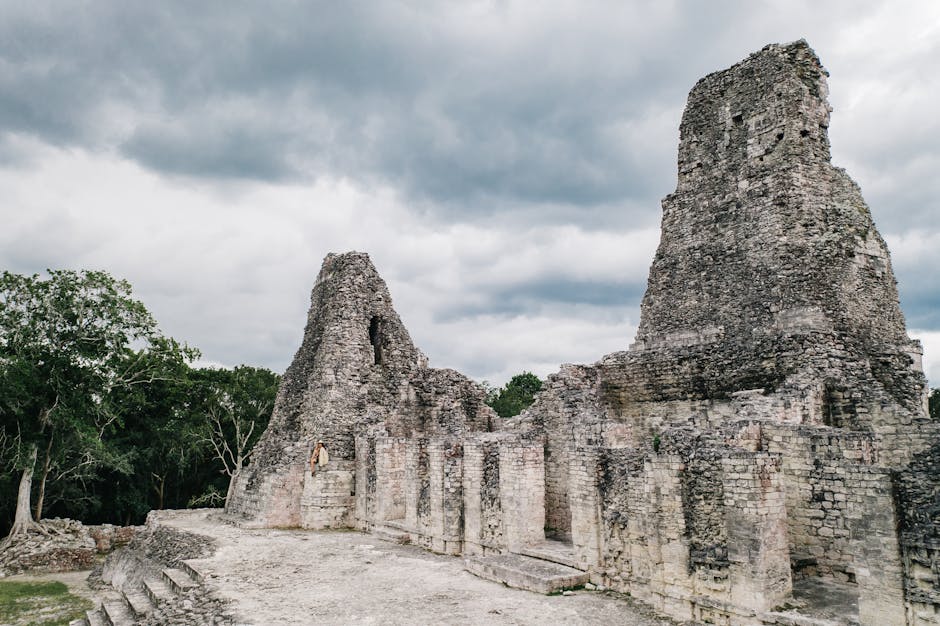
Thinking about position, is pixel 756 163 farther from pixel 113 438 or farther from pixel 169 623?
pixel 113 438

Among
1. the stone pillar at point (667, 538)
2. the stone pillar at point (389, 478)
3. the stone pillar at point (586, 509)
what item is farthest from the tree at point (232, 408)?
the stone pillar at point (667, 538)

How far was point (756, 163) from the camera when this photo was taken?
631 inches

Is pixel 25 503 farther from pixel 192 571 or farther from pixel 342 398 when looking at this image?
pixel 192 571

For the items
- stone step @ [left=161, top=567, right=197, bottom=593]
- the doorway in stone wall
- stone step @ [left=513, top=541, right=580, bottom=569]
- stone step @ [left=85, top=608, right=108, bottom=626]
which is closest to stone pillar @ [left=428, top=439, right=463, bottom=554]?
the doorway in stone wall

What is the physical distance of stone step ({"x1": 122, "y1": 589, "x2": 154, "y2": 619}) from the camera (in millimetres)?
12430

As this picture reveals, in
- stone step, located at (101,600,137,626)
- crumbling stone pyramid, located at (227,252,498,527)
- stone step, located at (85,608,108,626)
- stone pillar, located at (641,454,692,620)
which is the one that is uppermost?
crumbling stone pyramid, located at (227,252,498,527)

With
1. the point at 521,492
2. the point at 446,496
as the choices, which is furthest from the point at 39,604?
the point at 521,492

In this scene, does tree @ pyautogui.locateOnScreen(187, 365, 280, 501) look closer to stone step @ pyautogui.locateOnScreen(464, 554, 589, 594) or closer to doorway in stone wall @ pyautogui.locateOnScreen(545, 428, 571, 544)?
doorway in stone wall @ pyautogui.locateOnScreen(545, 428, 571, 544)

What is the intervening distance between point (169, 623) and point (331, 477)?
8.78 meters

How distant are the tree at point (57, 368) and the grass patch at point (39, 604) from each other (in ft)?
17.4

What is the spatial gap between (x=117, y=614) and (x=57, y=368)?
44.5ft

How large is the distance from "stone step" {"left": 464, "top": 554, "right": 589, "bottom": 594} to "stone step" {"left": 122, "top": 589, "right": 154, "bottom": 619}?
5.89m

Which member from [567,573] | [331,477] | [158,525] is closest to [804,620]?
[567,573]

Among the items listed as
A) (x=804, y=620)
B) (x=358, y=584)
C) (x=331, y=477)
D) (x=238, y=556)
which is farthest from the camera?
(x=331, y=477)
